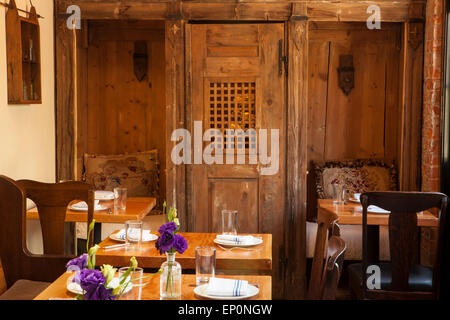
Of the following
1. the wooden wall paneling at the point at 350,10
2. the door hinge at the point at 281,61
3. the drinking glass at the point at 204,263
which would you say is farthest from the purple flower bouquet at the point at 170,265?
the wooden wall paneling at the point at 350,10

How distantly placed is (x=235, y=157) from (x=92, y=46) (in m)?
1.84

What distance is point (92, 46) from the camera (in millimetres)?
5254

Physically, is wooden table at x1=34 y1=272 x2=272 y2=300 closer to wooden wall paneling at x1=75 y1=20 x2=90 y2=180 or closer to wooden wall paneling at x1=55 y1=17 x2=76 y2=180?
wooden wall paneling at x1=55 y1=17 x2=76 y2=180

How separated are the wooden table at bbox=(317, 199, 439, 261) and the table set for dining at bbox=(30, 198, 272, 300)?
0.79m

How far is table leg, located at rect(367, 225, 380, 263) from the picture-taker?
3861mm

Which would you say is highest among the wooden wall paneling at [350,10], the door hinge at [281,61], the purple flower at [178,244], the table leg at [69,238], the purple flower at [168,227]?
the wooden wall paneling at [350,10]

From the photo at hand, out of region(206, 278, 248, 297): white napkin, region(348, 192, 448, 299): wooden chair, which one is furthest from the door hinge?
region(206, 278, 248, 297): white napkin

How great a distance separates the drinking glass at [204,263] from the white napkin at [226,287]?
0.03m

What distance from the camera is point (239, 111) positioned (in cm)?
430

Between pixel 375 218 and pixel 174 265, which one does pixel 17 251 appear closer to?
pixel 174 265

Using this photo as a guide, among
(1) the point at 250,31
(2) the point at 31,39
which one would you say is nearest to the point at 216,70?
(1) the point at 250,31

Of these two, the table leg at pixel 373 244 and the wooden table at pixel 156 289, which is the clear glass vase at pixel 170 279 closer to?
the wooden table at pixel 156 289

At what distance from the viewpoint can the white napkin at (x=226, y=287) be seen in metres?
2.04

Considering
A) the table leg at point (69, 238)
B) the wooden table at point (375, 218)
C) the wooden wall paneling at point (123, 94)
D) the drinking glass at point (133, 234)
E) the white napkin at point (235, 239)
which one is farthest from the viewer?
the wooden wall paneling at point (123, 94)
